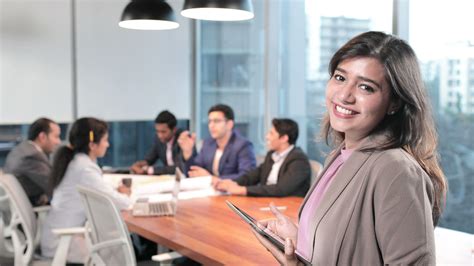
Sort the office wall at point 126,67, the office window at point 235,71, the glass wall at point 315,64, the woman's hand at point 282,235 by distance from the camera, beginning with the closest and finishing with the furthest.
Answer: the woman's hand at point 282,235 → the glass wall at point 315,64 → the office wall at point 126,67 → the office window at point 235,71

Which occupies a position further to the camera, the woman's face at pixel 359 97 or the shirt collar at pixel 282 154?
the shirt collar at pixel 282 154

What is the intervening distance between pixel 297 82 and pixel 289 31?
1.66ft

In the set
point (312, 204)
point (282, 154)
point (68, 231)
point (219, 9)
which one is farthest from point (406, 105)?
point (282, 154)

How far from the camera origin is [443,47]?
4.01 metres

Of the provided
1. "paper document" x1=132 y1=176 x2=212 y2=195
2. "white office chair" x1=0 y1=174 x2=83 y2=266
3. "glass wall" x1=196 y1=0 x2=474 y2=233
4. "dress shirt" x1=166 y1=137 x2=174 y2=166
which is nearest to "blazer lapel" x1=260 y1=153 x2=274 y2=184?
"paper document" x1=132 y1=176 x2=212 y2=195

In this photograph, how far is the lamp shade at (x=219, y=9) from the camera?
10.3 feet

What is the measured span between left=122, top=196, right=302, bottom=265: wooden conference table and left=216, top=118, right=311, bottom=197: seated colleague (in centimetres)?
10

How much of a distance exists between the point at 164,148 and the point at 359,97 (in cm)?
423

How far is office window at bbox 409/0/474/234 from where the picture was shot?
3.88 metres

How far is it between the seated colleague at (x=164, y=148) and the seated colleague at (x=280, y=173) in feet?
3.64

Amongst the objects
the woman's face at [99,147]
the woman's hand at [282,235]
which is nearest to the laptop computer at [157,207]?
the woman's face at [99,147]

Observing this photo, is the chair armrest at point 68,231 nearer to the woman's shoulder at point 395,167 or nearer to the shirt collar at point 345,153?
the shirt collar at point 345,153

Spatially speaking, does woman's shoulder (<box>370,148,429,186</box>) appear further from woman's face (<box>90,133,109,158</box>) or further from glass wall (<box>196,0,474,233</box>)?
woman's face (<box>90,133,109,158</box>)

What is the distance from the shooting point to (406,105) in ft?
4.22
